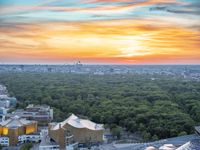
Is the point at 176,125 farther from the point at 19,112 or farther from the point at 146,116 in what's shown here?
the point at 19,112

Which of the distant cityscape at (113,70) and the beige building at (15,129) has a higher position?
the distant cityscape at (113,70)

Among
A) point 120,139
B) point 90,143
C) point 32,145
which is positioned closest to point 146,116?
Result: point 120,139

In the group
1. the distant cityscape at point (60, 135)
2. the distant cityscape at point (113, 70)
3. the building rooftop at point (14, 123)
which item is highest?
the distant cityscape at point (113, 70)

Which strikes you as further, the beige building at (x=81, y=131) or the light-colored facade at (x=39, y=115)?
the light-colored facade at (x=39, y=115)

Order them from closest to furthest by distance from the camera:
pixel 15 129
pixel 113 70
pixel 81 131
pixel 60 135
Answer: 1. pixel 60 135
2. pixel 81 131
3. pixel 15 129
4. pixel 113 70

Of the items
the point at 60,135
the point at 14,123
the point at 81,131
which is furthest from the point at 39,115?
the point at 60,135

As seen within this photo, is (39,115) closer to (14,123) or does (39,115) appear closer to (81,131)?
(14,123)

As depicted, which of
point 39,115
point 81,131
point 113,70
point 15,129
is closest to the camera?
point 81,131

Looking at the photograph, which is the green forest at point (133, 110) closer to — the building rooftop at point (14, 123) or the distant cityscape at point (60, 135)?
the distant cityscape at point (60, 135)

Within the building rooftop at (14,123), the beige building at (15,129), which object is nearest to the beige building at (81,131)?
the beige building at (15,129)
